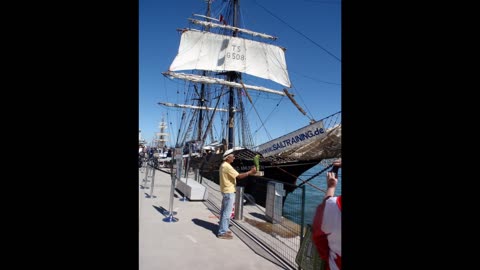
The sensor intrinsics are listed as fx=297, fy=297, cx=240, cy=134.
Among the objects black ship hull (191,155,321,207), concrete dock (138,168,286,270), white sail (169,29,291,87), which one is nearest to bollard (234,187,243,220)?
concrete dock (138,168,286,270)

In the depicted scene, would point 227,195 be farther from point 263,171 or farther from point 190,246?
point 263,171

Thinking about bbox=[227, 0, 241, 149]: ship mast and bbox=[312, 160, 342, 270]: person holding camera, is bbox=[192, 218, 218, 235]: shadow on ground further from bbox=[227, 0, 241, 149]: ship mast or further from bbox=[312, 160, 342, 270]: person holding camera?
bbox=[227, 0, 241, 149]: ship mast

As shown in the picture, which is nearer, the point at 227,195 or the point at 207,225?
the point at 227,195

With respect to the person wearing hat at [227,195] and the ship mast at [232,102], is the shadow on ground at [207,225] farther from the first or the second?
the ship mast at [232,102]

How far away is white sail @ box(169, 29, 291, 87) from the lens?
33.3 metres

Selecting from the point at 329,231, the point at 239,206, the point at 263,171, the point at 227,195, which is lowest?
the point at 263,171

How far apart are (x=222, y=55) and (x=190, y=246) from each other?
30985 millimetres

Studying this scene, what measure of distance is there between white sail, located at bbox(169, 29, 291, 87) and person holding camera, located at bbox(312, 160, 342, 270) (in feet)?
104

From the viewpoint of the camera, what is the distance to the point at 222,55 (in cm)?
3381

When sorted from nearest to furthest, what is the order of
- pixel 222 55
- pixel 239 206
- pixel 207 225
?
1. pixel 207 225
2. pixel 239 206
3. pixel 222 55

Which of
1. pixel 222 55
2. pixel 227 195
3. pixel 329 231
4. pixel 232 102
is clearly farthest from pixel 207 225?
pixel 222 55

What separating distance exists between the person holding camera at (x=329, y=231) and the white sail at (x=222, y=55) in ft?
104
